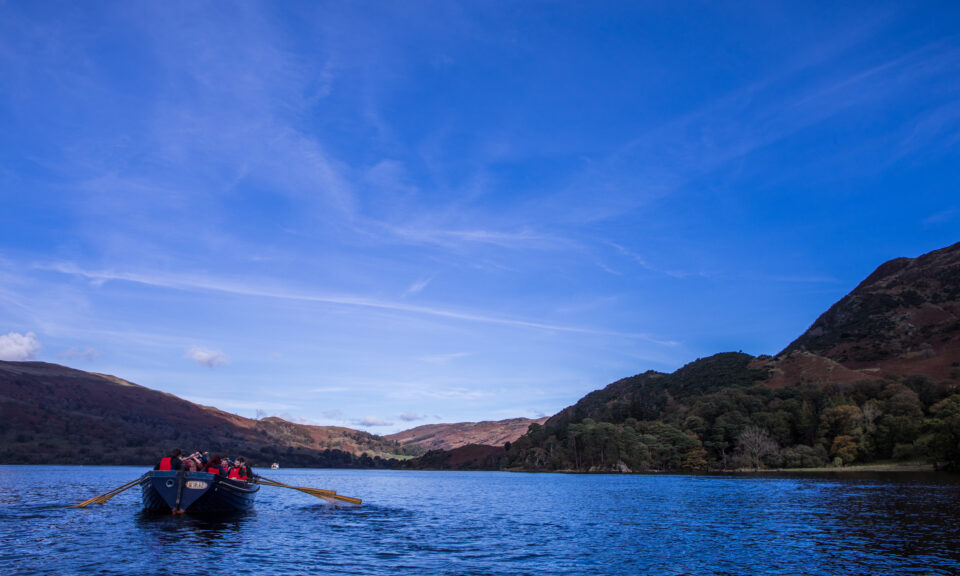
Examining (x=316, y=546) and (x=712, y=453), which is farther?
(x=712, y=453)

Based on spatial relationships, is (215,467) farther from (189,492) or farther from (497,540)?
(497,540)

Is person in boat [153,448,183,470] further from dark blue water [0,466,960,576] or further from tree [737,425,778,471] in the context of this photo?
tree [737,425,778,471]

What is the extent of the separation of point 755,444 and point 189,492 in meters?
173

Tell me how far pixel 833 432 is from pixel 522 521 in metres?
161

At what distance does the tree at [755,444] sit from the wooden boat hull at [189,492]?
165975 millimetres

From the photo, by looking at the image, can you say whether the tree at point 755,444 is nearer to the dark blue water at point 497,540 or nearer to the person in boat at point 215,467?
the dark blue water at point 497,540

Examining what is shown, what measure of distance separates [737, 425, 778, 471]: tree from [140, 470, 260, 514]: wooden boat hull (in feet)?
545

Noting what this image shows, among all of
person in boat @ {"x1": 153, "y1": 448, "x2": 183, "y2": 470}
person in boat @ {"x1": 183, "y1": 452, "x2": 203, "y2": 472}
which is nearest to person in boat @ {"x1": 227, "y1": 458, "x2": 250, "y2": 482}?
person in boat @ {"x1": 183, "y1": 452, "x2": 203, "y2": 472}

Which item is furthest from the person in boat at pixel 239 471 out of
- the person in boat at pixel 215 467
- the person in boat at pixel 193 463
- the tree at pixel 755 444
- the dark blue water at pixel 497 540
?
the tree at pixel 755 444

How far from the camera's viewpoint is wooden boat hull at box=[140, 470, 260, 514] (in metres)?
44.0

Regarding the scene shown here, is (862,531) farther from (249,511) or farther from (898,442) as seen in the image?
(898,442)

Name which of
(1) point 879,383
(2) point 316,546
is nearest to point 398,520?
(2) point 316,546

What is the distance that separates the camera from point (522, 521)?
5122cm

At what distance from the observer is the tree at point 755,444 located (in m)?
176
